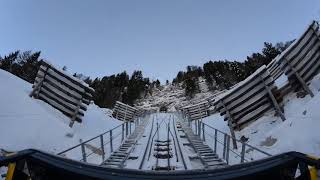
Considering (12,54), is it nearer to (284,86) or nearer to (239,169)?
(284,86)

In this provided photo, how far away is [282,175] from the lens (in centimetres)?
362

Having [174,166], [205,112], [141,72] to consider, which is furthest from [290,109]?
[141,72]

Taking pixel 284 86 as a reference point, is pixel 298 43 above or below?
above

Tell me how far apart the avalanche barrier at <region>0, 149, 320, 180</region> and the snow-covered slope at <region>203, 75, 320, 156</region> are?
4904mm

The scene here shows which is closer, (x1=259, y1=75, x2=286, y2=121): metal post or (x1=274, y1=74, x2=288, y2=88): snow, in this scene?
(x1=259, y1=75, x2=286, y2=121): metal post

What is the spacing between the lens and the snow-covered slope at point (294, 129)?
864cm

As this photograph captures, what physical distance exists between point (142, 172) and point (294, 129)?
25.3 feet

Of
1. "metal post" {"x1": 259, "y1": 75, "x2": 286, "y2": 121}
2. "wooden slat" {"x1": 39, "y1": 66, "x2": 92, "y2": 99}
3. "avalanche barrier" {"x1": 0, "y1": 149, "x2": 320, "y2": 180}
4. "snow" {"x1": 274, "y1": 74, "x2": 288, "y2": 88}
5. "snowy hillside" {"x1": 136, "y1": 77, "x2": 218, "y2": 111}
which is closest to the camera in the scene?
"avalanche barrier" {"x1": 0, "y1": 149, "x2": 320, "y2": 180}

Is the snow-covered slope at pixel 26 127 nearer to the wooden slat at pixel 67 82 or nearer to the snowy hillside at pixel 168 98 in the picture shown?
the wooden slat at pixel 67 82

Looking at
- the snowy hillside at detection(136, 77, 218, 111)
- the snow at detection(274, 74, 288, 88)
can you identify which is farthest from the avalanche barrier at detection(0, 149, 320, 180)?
the snowy hillside at detection(136, 77, 218, 111)

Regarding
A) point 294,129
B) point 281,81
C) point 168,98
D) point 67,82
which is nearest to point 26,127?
point 67,82

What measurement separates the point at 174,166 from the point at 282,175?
8.66m

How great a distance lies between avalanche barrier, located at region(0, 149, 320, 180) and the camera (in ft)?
11.0

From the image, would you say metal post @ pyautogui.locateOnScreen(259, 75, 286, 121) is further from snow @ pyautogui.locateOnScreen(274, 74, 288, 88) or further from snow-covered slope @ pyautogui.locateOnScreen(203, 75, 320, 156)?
snow @ pyautogui.locateOnScreen(274, 74, 288, 88)
